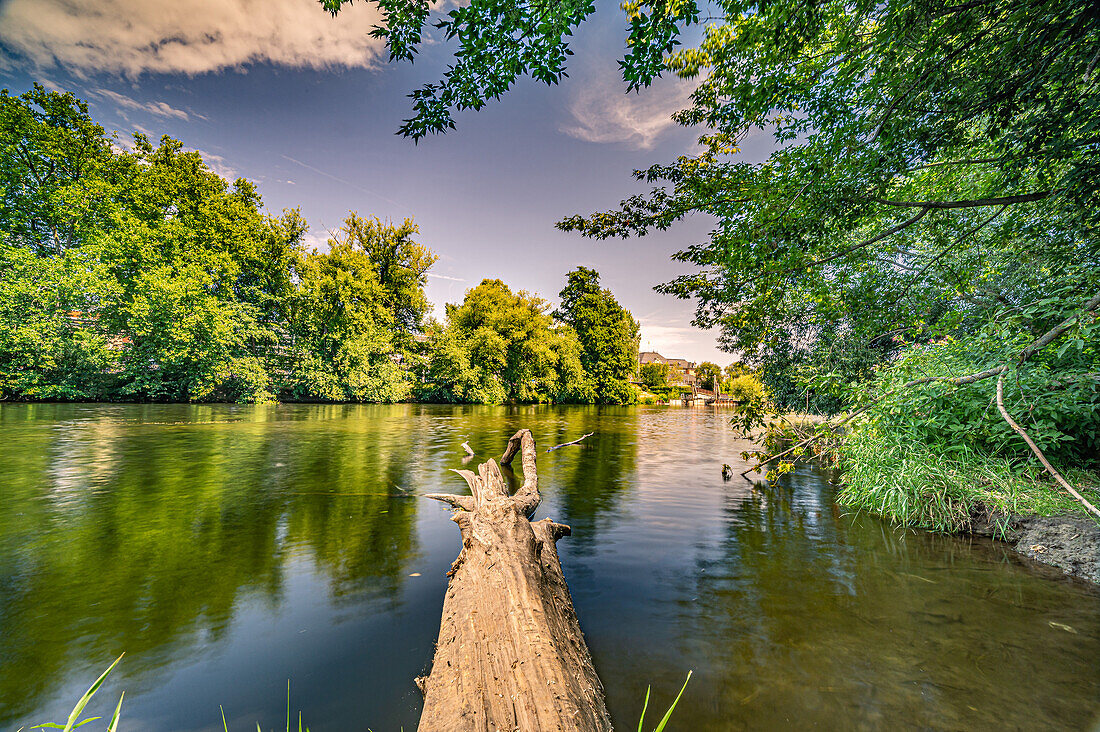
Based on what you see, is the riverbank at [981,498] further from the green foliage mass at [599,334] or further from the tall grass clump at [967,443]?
the green foliage mass at [599,334]

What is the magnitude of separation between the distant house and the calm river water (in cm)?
8274

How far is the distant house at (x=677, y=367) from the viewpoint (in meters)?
89.3

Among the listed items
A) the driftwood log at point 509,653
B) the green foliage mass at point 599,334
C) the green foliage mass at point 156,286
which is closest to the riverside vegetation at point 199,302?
the green foliage mass at point 156,286

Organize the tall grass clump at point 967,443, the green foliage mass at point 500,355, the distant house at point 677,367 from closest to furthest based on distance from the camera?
the tall grass clump at point 967,443, the green foliage mass at point 500,355, the distant house at point 677,367

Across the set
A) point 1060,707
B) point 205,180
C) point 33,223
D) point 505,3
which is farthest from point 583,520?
point 205,180

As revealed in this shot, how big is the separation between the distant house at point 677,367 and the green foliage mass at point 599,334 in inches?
1587

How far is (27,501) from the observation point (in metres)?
6.07

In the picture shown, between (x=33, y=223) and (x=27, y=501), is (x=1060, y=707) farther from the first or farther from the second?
(x=33, y=223)

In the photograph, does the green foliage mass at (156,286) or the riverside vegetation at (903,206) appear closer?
the riverside vegetation at (903,206)

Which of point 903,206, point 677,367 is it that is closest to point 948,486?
point 903,206

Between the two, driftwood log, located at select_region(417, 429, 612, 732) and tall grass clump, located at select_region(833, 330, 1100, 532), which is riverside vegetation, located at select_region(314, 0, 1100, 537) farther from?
driftwood log, located at select_region(417, 429, 612, 732)

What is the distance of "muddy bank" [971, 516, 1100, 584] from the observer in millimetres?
4055

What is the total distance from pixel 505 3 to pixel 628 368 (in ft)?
151

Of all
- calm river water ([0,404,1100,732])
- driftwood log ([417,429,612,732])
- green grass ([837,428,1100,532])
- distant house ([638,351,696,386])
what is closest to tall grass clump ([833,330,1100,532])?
green grass ([837,428,1100,532])
